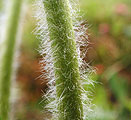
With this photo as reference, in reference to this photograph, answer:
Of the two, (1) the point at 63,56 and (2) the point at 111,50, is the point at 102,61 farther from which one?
(1) the point at 63,56

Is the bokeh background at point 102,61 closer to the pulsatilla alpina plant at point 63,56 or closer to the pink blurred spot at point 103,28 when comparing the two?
the pink blurred spot at point 103,28

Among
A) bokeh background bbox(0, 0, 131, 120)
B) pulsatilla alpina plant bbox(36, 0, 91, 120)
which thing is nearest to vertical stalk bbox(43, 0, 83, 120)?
pulsatilla alpina plant bbox(36, 0, 91, 120)

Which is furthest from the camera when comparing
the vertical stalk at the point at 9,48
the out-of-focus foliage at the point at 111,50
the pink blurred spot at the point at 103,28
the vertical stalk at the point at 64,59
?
the pink blurred spot at the point at 103,28

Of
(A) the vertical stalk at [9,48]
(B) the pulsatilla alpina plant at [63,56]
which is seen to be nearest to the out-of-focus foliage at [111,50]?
(A) the vertical stalk at [9,48]

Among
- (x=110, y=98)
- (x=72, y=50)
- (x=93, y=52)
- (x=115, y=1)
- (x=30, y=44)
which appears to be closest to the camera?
(x=72, y=50)

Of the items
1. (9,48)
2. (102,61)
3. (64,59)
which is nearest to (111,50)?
(102,61)

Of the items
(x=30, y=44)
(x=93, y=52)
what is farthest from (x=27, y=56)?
(x=93, y=52)

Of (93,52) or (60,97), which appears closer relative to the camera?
(60,97)

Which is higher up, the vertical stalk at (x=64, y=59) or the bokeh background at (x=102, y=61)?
the bokeh background at (x=102, y=61)

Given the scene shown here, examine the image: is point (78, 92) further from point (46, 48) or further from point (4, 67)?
point (4, 67)
